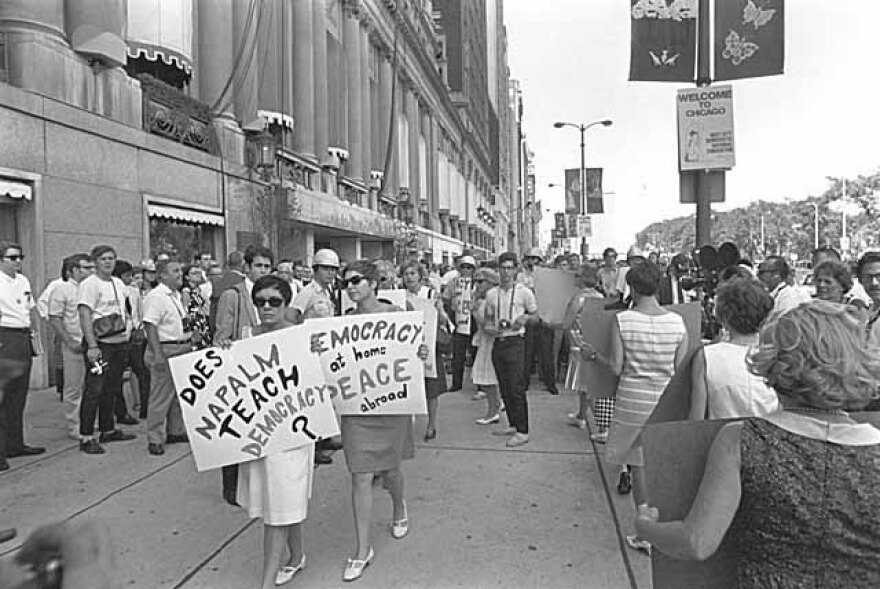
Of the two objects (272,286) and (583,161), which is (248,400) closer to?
(272,286)

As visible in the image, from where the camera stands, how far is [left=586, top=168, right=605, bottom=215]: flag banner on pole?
31922mm

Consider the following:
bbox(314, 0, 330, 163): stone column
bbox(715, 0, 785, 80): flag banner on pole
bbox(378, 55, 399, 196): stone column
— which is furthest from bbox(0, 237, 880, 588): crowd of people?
bbox(378, 55, 399, 196): stone column

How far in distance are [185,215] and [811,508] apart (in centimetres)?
1461

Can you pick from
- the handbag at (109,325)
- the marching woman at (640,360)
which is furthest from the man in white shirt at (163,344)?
the marching woman at (640,360)

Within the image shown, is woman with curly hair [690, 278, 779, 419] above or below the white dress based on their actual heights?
above

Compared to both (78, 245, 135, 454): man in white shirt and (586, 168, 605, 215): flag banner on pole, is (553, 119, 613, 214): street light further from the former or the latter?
(78, 245, 135, 454): man in white shirt

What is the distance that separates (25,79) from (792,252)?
128764mm

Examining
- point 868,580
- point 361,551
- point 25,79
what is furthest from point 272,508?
point 25,79

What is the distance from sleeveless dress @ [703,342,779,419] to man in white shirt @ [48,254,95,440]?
621 centimetres

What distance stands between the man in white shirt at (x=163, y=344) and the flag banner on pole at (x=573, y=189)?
27.7 meters

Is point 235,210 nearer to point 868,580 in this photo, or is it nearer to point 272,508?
point 272,508

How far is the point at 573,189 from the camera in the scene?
33.9 meters

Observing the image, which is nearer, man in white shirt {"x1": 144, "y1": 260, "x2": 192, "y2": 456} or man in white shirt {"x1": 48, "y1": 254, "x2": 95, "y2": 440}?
man in white shirt {"x1": 144, "y1": 260, "x2": 192, "y2": 456}

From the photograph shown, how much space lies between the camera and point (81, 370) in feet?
23.7
